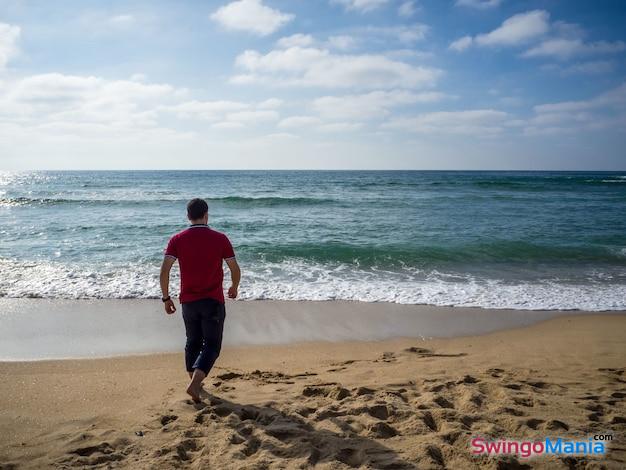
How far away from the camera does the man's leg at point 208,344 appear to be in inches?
143

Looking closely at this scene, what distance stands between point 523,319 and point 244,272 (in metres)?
6.63

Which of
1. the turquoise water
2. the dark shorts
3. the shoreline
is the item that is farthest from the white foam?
the dark shorts

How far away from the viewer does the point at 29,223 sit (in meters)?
17.5

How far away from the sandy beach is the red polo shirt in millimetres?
1138

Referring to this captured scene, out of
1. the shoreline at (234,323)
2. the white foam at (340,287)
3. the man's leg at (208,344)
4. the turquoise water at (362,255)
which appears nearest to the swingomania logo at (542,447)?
the man's leg at (208,344)

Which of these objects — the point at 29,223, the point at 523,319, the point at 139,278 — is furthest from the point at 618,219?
the point at 29,223

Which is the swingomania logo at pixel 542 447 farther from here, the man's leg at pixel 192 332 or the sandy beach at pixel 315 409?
the man's leg at pixel 192 332

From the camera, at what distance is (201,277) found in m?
3.66

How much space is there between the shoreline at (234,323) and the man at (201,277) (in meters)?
2.22

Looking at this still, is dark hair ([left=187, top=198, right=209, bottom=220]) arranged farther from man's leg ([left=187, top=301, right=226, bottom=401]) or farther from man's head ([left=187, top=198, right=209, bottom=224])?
man's leg ([left=187, top=301, right=226, bottom=401])

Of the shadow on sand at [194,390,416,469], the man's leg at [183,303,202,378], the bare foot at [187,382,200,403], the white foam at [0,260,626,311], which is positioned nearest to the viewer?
the shadow on sand at [194,390,416,469]

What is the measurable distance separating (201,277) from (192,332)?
63 centimetres

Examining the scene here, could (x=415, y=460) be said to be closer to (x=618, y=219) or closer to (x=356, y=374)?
(x=356, y=374)

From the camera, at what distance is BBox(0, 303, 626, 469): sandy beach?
2.89 m
